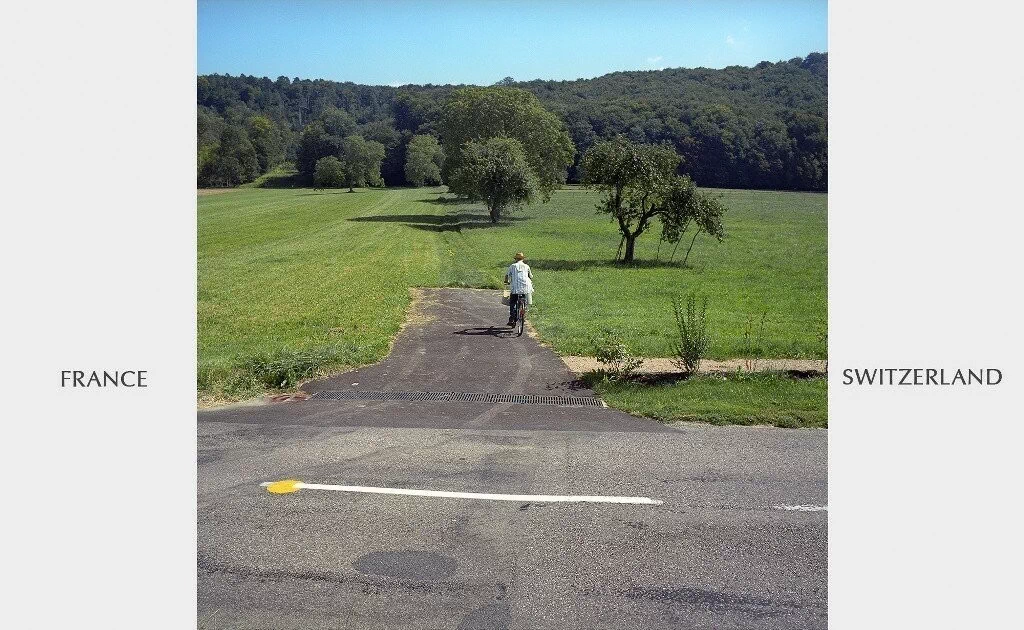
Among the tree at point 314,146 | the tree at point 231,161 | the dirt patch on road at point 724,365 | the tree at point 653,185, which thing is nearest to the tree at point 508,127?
the tree at point 231,161

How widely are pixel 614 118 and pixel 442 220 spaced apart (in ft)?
79.7

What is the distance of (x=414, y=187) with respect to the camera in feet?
334

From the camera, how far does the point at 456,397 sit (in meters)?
10.8

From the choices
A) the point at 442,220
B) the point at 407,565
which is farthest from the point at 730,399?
the point at 442,220

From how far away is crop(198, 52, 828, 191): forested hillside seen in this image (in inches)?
2034

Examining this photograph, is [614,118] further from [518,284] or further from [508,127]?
[518,284]

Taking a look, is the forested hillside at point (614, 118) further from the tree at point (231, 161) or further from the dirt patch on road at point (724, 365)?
the dirt patch on road at point (724, 365)

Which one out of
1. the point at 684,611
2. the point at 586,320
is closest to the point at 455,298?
the point at 586,320

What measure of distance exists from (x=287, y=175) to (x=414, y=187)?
15815mm

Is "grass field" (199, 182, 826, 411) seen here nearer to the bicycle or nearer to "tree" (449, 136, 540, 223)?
the bicycle

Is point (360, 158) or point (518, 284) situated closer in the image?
point (518, 284)

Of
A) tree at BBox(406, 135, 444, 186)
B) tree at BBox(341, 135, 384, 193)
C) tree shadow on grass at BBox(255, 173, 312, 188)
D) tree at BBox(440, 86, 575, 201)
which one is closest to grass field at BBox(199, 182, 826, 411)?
tree at BBox(440, 86, 575, 201)
